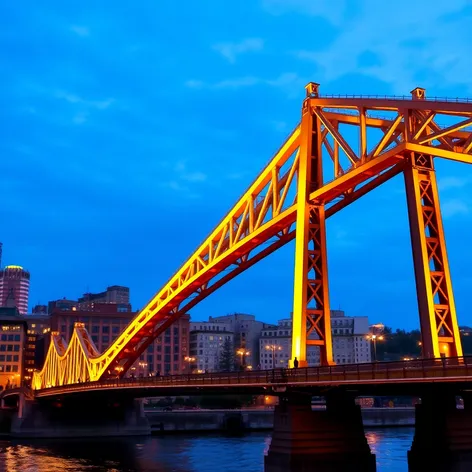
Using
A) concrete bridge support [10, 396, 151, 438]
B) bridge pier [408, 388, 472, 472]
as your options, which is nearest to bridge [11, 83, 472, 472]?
bridge pier [408, 388, 472, 472]

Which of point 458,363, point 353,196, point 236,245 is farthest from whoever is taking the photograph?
point 236,245

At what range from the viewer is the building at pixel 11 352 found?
18462cm

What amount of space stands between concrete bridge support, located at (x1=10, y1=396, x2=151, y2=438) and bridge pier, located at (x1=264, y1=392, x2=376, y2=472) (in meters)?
69.9

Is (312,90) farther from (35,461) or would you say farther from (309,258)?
(35,461)

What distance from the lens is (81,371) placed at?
→ 125562mm

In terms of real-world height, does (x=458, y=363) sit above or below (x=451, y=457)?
above

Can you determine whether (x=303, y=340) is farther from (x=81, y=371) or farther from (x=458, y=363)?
(x=81, y=371)

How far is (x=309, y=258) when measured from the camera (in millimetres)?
50719

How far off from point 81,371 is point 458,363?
99.9m

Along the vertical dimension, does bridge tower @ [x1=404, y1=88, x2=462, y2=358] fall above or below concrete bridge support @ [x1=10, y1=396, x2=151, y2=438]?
above

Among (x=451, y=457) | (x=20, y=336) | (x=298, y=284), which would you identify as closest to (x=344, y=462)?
(x=451, y=457)

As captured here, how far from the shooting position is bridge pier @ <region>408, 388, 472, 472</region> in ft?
136

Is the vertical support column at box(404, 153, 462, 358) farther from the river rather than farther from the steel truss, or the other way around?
the river

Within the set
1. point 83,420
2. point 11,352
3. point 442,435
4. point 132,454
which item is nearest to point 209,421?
point 83,420
